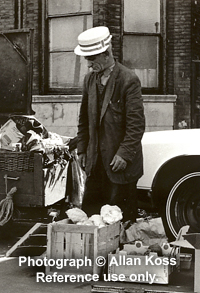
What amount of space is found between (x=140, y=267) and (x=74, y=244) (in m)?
0.62

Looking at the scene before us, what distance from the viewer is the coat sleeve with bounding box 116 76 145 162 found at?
528 centimetres

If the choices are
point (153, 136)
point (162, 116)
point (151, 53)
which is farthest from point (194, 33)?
point (153, 136)

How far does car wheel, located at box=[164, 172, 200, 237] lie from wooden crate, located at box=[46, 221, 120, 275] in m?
1.18

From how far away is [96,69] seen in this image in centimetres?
546

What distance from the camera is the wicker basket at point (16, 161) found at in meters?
6.20

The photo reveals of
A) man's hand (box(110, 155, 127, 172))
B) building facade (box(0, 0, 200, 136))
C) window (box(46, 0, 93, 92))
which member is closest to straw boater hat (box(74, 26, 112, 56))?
man's hand (box(110, 155, 127, 172))

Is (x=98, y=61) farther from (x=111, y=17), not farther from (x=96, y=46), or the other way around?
(x=111, y=17)

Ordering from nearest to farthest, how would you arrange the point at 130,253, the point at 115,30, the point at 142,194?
the point at 130,253
the point at 142,194
the point at 115,30

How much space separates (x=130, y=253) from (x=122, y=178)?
875mm

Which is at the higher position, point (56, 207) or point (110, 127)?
point (110, 127)

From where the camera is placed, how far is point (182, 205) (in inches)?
231

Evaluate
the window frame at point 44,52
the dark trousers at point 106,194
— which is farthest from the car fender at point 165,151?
the window frame at point 44,52

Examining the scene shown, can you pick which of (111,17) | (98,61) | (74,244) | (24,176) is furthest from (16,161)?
(111,17)

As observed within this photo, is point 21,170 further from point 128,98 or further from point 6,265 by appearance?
point 128,98
